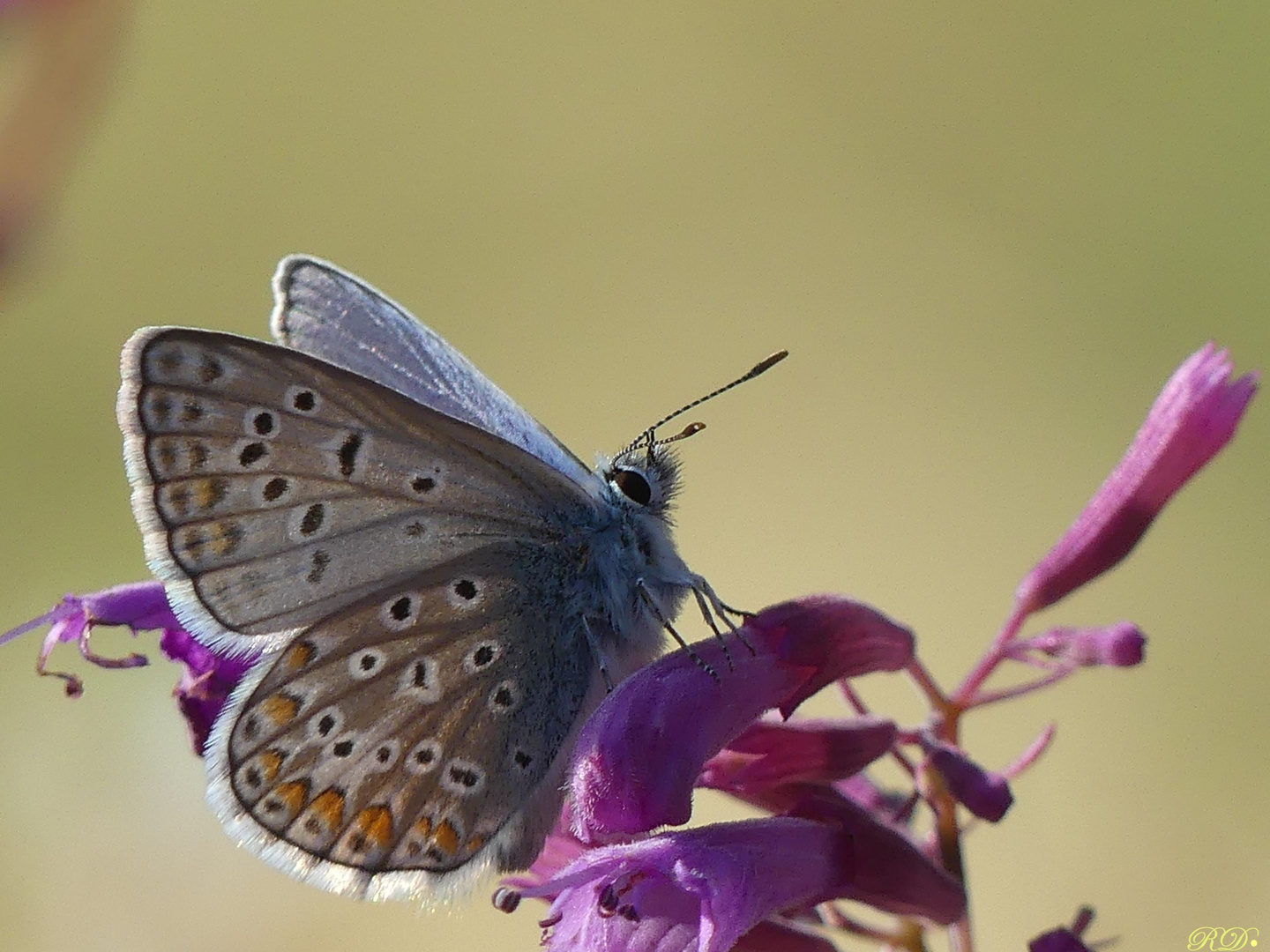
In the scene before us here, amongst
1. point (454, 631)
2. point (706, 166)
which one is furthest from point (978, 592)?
point (454, 631)

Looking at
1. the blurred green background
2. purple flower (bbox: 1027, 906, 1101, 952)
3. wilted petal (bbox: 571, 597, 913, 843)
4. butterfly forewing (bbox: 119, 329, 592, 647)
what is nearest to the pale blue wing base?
butterfly forewing (bbox: 119, 329, 592, 647)

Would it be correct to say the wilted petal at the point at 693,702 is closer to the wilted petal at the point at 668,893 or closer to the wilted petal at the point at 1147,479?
the wilted petal at the point at 668,893

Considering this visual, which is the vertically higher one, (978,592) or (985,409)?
(985,409)

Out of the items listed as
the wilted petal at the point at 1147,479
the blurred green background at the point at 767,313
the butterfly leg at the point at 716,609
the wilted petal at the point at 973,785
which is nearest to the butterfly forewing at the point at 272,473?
the butterfly leg at the point at 716,609

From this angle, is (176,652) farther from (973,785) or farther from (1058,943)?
(1058,943)

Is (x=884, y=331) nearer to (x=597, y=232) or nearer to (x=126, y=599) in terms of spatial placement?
(x=597, y=232)
